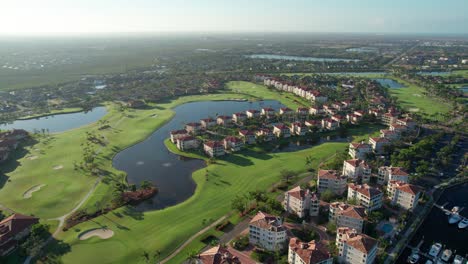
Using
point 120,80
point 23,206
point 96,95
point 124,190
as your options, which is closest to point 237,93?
point 96,95

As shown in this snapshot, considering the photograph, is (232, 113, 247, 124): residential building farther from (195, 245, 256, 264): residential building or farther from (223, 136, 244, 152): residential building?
(195, 245, 256, 264): residential building

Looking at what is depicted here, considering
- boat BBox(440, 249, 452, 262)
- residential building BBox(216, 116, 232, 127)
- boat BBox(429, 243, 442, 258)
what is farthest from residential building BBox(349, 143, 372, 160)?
residential building BBox(216, 116, 232, 127)

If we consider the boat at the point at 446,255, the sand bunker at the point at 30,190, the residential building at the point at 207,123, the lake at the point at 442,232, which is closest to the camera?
the boat at the point at 446,255

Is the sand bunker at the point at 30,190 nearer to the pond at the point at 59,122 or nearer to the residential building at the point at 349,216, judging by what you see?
the pond at the point at 59,122

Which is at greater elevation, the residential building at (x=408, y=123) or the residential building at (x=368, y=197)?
the residential building at (x=408, y=123)

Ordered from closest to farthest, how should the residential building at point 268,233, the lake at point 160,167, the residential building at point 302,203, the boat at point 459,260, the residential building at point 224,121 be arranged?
1. the boat at point 459,260
2. the residential building at point 268,233
3. the residential building at point 302,203
4. the lake at point 160,167
5. the residential building at point 224,121

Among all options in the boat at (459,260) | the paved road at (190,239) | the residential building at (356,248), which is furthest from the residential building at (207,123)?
the boat at (459,260)

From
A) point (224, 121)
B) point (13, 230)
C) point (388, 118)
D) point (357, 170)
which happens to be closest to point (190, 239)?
point (13, 230)
